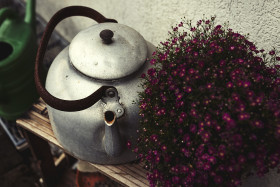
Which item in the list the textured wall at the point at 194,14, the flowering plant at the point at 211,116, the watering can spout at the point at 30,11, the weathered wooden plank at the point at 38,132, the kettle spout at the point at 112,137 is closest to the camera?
the flowering plant at the point at 211,116

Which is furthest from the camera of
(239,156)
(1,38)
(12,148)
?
(12,148)

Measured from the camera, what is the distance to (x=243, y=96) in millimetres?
619

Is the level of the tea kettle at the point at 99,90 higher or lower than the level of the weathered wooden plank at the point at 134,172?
higher

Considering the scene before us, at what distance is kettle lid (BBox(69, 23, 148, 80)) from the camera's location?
0.78m

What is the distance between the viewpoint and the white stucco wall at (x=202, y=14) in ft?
2.94

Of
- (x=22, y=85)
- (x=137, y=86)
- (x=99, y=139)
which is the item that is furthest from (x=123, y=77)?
(x=22, y=85)

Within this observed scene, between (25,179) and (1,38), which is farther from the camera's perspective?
(25,179)

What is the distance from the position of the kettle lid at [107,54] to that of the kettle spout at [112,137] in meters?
0.12

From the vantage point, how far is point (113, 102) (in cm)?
78

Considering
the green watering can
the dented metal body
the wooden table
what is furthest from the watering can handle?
the dented metal body

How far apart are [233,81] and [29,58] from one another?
3.17 feet

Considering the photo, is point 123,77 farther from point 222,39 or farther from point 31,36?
point 31,36

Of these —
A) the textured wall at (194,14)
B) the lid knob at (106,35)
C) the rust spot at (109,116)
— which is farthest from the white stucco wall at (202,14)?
the rust spot at (109,116)

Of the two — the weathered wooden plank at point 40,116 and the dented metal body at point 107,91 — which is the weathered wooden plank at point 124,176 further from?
the weathered wooden plank at point 40,116
